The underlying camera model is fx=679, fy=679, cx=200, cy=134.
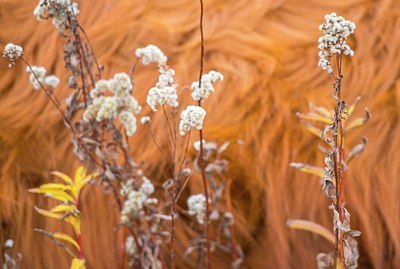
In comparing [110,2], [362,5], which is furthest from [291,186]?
[110,2]

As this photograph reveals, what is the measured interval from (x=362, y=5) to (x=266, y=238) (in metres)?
0.37

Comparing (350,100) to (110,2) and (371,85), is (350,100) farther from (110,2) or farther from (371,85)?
(110,2)

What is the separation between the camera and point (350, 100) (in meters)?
1.01

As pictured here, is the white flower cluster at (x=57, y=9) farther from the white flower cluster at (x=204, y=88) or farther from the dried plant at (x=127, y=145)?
the white flower cluster at (x=204, y=88)

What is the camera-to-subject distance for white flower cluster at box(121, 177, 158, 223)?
2.67ft

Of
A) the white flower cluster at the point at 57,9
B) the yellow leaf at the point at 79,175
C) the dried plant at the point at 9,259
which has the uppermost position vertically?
the white flower cluster at the point at 57,9

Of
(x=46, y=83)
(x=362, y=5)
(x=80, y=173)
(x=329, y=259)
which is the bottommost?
(x=329, y=259)

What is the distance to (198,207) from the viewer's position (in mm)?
918

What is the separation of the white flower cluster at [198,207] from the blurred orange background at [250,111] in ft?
0.29

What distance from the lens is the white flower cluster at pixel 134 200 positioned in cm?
81

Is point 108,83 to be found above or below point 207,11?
below

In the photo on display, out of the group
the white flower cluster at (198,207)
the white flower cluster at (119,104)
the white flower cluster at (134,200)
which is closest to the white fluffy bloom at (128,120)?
the white flower cluster at (119,104)

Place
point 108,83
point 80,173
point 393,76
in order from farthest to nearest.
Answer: point 393,76 → point 80,173 → point 108,83

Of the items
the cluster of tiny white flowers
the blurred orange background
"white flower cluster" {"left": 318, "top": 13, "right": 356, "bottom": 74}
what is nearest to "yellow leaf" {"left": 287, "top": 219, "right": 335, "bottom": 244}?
the blurred orange background
